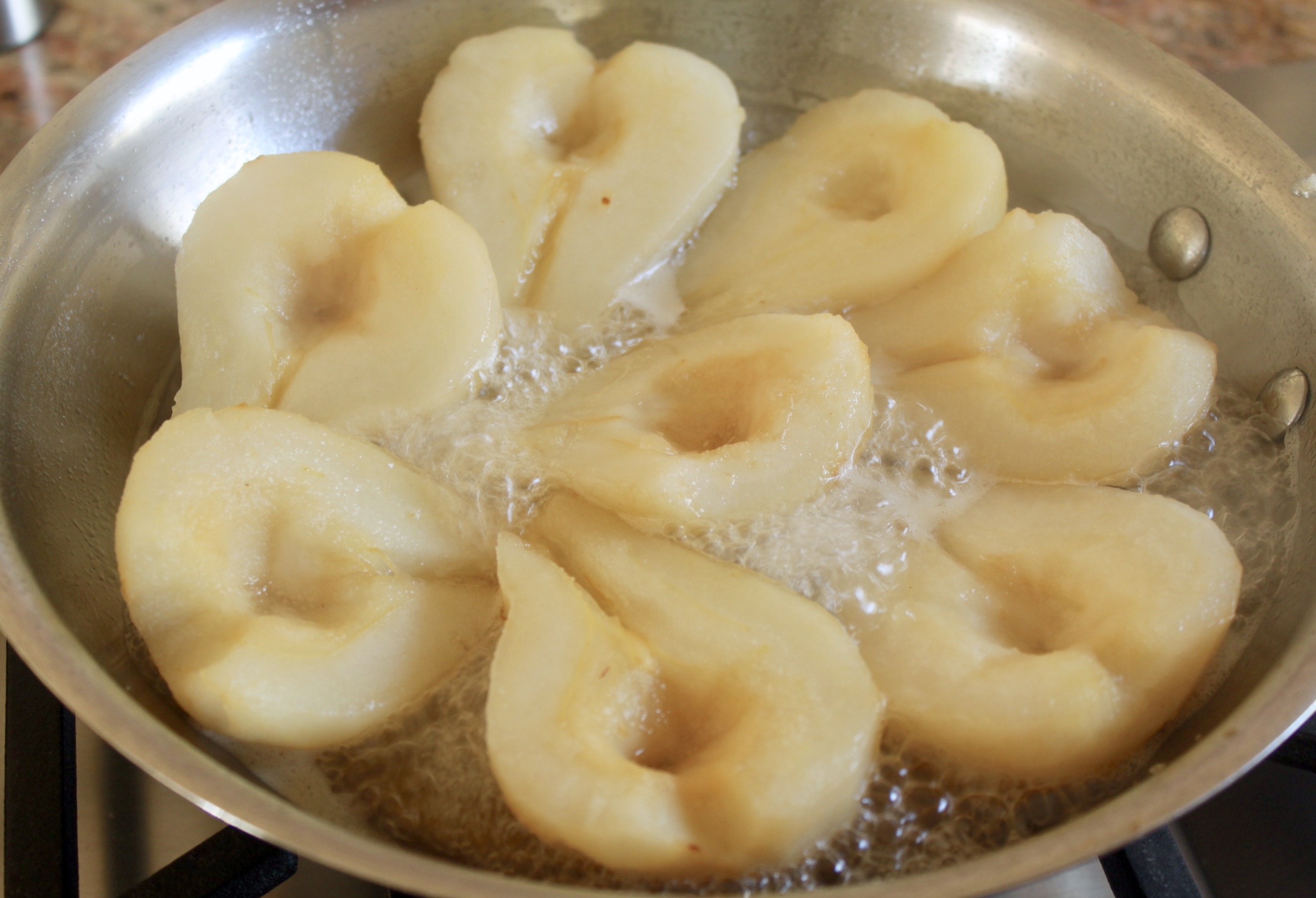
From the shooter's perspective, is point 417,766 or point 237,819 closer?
point 237,819

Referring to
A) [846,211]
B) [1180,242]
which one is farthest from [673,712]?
[1180,242]

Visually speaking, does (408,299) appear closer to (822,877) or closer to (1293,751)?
(822,877)

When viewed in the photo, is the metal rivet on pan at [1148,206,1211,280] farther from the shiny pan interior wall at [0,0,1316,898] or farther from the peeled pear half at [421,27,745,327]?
the peeled pear half at [421,27,745,327]

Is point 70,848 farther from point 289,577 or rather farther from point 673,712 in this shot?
point 673,712

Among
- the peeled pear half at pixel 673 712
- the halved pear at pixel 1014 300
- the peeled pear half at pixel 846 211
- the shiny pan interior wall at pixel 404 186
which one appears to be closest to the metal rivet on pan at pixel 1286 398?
the shiny pan interior wall at pixel 404 186

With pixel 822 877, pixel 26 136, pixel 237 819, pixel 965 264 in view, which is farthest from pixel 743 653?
pixel 26 136
